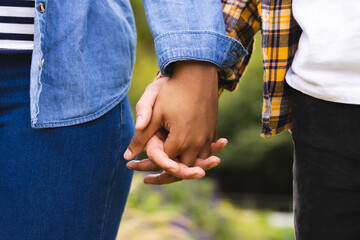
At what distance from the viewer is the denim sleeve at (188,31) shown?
1.17m

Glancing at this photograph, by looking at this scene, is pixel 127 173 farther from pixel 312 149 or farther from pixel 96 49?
pixel 312 149

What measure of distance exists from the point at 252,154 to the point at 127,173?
40.7ft

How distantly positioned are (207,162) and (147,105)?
0.21 m

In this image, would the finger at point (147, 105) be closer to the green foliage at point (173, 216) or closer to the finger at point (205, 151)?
the finger at point (205, 151)

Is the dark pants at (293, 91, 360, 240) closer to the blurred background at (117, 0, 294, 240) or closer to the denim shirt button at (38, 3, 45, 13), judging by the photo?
the denim shirt button at (38, 3, 45, 13)

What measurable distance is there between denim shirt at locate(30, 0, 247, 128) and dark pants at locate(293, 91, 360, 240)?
0.28m

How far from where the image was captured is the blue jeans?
3.85ft

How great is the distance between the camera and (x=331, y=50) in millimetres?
1054

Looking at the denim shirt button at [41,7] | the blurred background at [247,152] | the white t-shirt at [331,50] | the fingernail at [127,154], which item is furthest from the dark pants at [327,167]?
the blurred background at [247,152]

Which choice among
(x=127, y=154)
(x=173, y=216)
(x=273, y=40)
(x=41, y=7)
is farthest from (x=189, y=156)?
(x=173, y=216)

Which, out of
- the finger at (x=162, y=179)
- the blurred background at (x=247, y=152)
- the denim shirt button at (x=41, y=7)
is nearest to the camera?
the denim shirt button at (x=41, y=7)

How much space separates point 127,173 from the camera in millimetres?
1340

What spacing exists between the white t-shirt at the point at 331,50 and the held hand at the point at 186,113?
A: 0.24 meters

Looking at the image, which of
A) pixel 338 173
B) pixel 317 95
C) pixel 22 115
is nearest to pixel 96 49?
Answer: pixel 22 115
